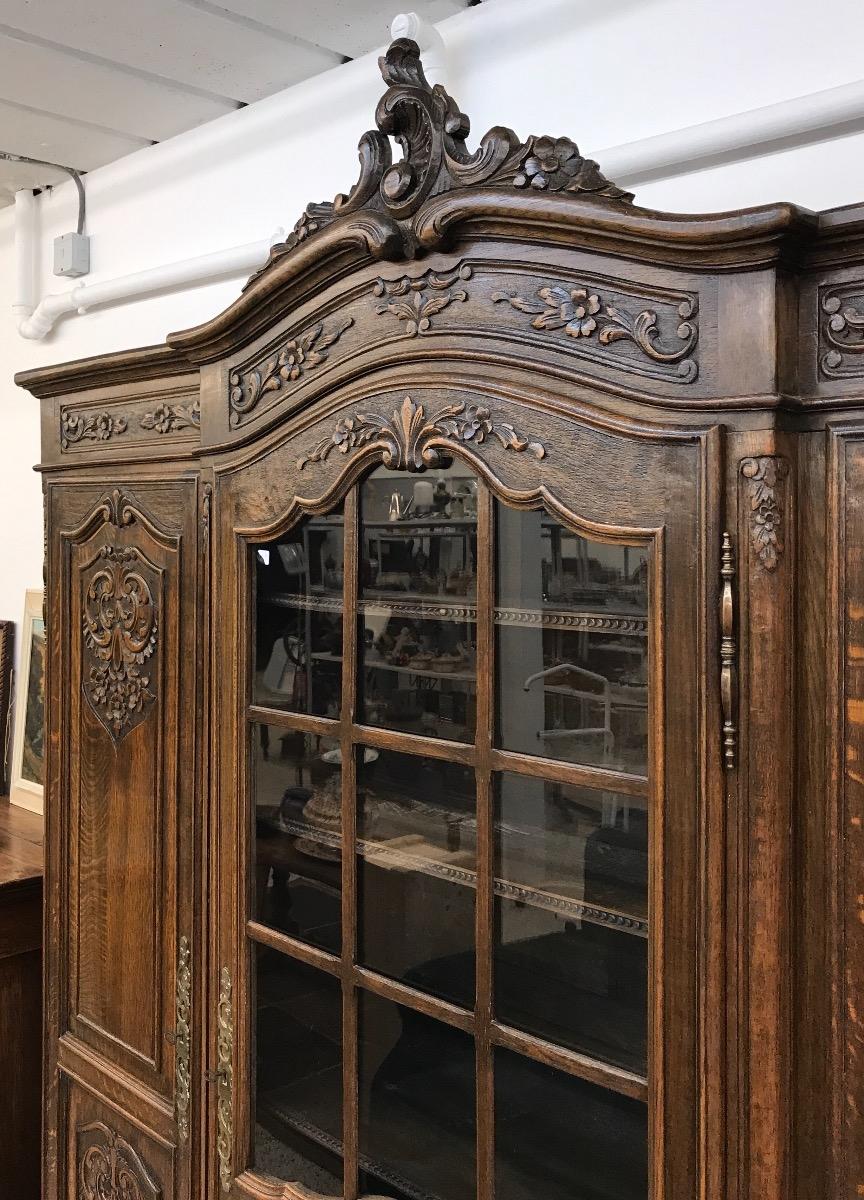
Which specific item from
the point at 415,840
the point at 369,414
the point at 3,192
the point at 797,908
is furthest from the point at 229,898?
the point at 3,192

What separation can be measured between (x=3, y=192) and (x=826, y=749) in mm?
2421

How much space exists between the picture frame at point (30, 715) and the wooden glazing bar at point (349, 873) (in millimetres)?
1451

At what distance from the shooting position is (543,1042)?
1.10 m

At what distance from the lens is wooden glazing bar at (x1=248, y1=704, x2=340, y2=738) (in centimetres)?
130

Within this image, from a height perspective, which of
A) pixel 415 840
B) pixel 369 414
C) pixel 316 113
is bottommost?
pixel 415 840

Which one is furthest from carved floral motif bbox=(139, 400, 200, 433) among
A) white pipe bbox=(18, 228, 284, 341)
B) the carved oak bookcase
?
white pipe bbox=(18, 228, 284, 341)

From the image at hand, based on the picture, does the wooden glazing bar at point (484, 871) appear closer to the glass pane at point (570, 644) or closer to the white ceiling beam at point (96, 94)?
the glass pane at point (570, 644)

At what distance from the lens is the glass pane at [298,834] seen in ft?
4.33

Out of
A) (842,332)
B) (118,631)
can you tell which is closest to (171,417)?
(118,631)

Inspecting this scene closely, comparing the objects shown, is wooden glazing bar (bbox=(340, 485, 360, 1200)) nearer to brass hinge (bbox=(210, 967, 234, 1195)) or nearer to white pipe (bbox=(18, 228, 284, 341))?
brass hinge (bbox=(210, 967, 234, 1195))

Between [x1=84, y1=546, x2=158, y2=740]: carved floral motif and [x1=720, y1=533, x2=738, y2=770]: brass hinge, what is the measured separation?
900 millimetres

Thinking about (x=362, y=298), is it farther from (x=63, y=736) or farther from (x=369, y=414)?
(x=63, y=736)

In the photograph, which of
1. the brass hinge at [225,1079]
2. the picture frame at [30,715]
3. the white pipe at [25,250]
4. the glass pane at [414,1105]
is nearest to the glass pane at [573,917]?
the glass pane at [414,1105]

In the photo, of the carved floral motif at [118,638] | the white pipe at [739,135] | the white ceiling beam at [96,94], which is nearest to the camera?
the white pipe at [739,135]
